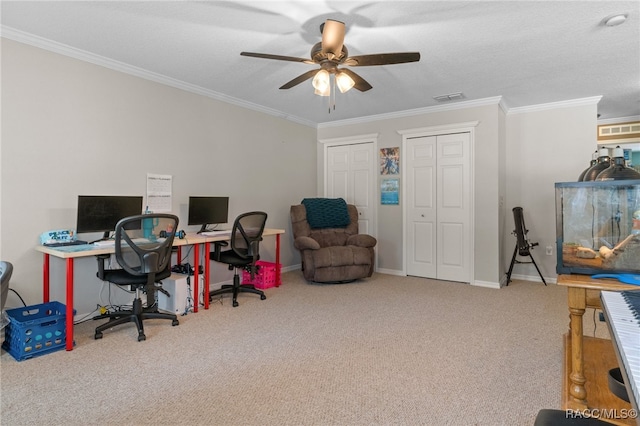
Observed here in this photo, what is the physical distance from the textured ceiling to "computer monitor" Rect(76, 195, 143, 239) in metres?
1.34

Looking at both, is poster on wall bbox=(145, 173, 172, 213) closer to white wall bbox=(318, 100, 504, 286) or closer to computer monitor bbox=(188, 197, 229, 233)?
computer monitor bbox=(188, 197, 229, 233)

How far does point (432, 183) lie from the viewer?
5.11m

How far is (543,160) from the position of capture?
4895 mm

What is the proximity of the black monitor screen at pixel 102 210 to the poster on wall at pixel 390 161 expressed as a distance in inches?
138

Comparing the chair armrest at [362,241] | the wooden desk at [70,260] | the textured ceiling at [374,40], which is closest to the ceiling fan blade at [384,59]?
the textured ceiling at [374,40]

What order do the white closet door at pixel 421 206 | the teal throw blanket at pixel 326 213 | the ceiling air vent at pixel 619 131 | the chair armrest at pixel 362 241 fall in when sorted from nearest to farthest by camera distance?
1. the chair armrest at pixel 362 241
2. the white closet door at pixel 421 206
3. the teal throw blanket at pixel 326 213
4. the ceiling air vent at pixel 619 131

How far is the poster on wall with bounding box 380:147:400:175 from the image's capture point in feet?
17.7

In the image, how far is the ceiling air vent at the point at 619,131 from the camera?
5.54 metres

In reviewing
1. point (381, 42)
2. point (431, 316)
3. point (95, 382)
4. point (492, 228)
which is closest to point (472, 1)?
point (381, 42)

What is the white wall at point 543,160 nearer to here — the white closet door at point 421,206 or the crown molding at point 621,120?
the white closet door at point 421,206

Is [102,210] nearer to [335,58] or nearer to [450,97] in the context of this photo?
[335,58]

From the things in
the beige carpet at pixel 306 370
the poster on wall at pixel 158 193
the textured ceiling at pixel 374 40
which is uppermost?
the textured ceiling at pixel 374 40

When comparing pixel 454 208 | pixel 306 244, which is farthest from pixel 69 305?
pixel 454 208

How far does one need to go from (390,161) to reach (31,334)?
4.60 m
